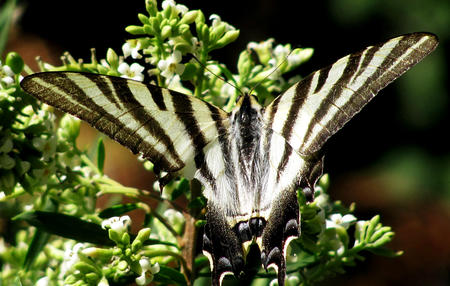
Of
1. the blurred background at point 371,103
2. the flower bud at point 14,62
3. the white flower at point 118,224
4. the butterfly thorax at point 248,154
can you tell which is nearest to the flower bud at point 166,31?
the butterfly thorax at point 248,154

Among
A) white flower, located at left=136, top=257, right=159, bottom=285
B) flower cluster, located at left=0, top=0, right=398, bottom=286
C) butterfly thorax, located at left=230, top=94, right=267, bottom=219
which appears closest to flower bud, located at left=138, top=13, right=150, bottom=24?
flower cluster, located at left=0, top=0, right=398, bottom=286

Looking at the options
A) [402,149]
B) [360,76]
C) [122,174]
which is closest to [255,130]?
[360,76]

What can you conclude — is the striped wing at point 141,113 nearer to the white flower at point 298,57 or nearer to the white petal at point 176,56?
the white petal at point 176,56

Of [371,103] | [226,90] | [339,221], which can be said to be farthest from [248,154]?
[371,103]

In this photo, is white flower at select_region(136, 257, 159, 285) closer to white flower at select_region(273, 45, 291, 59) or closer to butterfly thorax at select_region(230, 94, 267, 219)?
butterfly thorax at select_region(230, 94, 267, 219)

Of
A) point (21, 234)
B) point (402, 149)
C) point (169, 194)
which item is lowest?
point (21, 234)

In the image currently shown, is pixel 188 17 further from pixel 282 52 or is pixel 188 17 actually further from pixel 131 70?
pixel 282 52

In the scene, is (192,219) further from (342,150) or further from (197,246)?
(342,150)
